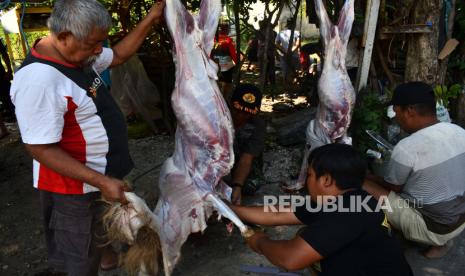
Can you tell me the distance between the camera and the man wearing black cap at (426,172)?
2662mm

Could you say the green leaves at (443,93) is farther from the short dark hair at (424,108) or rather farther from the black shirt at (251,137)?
the black shirt at (251,137)

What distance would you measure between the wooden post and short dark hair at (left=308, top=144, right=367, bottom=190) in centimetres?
184

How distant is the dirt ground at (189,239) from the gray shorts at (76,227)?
644mm

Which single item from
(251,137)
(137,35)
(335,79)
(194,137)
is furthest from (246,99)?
(137,35)

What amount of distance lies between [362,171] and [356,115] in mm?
1913

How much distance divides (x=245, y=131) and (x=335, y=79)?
0.87 m

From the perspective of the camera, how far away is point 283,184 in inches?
161

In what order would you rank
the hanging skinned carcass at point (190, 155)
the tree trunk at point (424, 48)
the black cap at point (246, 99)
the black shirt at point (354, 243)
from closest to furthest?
the black shirt at point (354, 243) < the hanging skinned carcass at point (190, 155) < the black cap at point (246, 99) < the tree trunk at point (424, 48)

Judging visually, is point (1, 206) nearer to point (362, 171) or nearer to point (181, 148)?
point (181, 148)

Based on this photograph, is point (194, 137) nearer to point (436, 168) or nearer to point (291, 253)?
point (291, 253)

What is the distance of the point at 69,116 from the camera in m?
1.99

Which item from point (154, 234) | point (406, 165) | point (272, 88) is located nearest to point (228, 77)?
point (272, 88)

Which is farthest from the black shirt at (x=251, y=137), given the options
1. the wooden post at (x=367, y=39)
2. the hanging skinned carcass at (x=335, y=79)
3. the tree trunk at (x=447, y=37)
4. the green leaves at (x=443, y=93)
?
the tree trunk at (x=447, y=37)

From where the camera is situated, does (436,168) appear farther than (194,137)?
Yes
